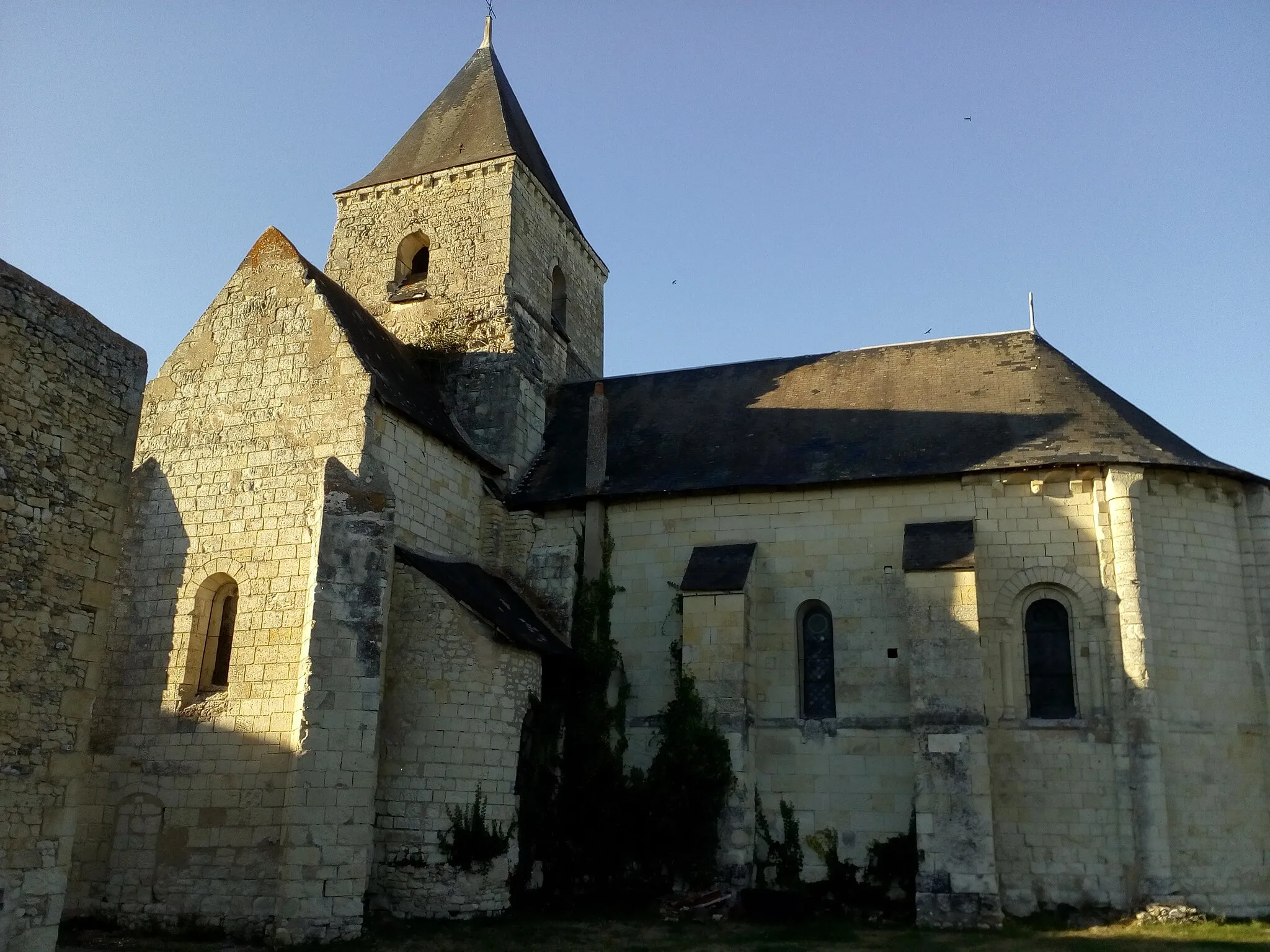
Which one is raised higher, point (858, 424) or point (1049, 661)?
point (858, 424)

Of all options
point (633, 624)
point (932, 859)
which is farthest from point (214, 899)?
point (932, 859)

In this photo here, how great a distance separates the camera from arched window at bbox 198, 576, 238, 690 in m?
14.6

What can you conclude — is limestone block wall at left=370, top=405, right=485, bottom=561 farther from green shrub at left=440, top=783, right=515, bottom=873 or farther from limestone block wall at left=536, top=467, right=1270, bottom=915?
green shrub at left=440, top=783, right=515, bottom=873

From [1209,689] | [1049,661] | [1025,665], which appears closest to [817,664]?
[1025,665]

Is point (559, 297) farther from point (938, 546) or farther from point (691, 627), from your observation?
point (938, 546)

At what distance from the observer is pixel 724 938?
42.8 feet

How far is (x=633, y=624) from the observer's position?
17.2m

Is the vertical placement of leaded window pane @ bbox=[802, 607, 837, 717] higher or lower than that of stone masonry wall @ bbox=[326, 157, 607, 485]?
lower

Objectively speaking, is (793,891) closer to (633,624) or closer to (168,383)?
(633,624)

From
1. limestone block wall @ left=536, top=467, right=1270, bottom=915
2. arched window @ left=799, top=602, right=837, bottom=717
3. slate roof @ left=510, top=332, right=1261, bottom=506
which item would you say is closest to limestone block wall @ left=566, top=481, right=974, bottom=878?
limestone block wall @ left=536, top=467, right=1270, bottom=915

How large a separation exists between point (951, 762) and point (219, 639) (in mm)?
10070

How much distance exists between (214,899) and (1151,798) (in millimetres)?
11968

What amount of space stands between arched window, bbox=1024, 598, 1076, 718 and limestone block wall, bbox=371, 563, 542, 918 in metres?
7.29

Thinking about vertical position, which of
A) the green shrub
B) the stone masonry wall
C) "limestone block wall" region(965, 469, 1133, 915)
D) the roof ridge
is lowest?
the green shrub
